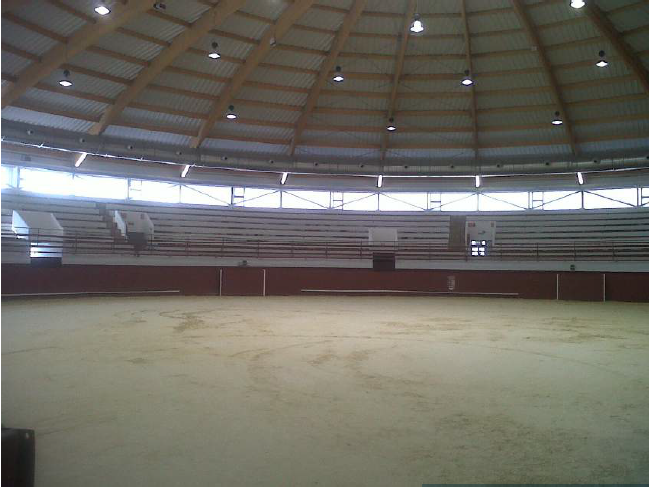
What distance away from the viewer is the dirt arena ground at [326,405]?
14.9 feet

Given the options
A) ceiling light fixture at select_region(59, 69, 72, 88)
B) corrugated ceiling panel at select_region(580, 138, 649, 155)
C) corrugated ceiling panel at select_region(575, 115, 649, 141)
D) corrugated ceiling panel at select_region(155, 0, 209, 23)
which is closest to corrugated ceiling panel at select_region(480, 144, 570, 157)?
corrugated ceiling panel at select_region(580, 138, 649, 155)

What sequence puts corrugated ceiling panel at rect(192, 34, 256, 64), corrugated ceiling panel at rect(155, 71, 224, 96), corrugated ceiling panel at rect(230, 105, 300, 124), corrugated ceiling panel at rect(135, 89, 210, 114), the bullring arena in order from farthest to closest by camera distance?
corrugated ceiling panel at rect(230, 105, 300, 124)
corrugated ceiling panel at rect(135, 89, 210, 114)
corrugated ceiling panel at rect(155, 71, 224, 96)
corrugated ceiling panel at rect(192, 34, 256, 64)
the bullring arena

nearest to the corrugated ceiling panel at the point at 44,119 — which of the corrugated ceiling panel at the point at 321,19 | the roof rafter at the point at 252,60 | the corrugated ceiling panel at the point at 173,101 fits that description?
the corrugated ceiling panel at the point at 173,101

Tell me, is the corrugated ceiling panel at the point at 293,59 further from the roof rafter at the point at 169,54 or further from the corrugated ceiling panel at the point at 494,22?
the corrugated ceiling panel at the point at 494,22

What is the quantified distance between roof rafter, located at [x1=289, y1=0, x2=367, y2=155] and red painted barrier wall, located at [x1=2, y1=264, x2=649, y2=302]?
26.8 ft

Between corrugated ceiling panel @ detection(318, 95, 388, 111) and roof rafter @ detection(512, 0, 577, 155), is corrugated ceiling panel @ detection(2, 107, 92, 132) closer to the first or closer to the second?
corrugated ceiling panel @ detection(318, 95, 388, 111)

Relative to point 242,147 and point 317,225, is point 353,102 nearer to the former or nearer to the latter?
point 242,147

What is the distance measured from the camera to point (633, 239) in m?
30.3

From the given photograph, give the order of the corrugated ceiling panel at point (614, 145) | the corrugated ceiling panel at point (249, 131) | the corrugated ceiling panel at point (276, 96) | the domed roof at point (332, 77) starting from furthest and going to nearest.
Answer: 1. the corrugated ceiling panel at point (249, 131)
2. the corrugated ceiling panel at point (614, 145)
3. the corrugated ceiling panel at point (276, 96)
4. the domed roof at point (332, 77)

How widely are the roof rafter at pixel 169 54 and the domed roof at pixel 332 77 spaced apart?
0.07 metres

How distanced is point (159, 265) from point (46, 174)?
950 cm

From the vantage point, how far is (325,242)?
31109 millimetres

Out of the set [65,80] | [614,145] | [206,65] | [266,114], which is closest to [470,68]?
[266,114]

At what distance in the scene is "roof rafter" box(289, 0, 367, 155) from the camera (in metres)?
20.1
